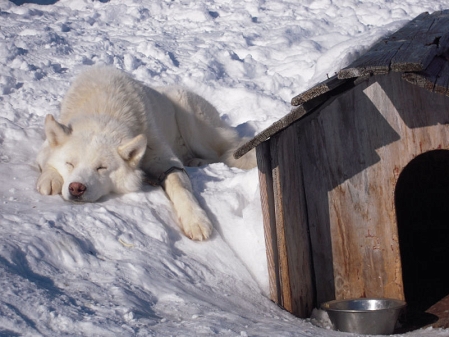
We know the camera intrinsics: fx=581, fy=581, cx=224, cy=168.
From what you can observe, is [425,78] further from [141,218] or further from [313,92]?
[141,218]

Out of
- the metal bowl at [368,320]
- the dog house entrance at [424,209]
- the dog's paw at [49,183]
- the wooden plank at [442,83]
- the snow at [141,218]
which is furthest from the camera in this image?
the dog house entrance at [424,209]

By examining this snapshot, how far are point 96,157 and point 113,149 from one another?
0.19 metres

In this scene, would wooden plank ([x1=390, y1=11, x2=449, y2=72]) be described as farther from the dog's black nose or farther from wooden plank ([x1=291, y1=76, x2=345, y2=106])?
the dog's black nose

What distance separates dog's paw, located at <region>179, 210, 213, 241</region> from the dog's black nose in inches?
32.0

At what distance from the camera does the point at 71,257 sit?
3.55 m

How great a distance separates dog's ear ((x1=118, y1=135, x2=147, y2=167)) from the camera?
4.95 m

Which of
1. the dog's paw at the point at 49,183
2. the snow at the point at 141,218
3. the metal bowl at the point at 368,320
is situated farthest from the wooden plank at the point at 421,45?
the dog's paw at the point at 49,183

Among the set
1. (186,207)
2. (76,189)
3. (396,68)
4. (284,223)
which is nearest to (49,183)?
(76,189)

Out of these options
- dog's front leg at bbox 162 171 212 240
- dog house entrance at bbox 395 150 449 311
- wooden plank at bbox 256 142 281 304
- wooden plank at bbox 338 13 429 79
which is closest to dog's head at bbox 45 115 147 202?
dog's front leg at bbox 162 171 212 240

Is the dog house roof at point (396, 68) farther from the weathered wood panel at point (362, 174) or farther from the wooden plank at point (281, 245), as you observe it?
the wooden plank at point (281, 245)

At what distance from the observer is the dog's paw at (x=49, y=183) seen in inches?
182

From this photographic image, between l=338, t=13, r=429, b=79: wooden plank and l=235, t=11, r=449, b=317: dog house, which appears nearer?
l=338, t=13, r=429, b=79: wooden plank

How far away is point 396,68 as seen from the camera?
3.41m

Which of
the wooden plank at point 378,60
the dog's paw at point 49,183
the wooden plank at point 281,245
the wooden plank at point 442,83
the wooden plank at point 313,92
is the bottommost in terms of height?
the wooden plank at point 281,245
